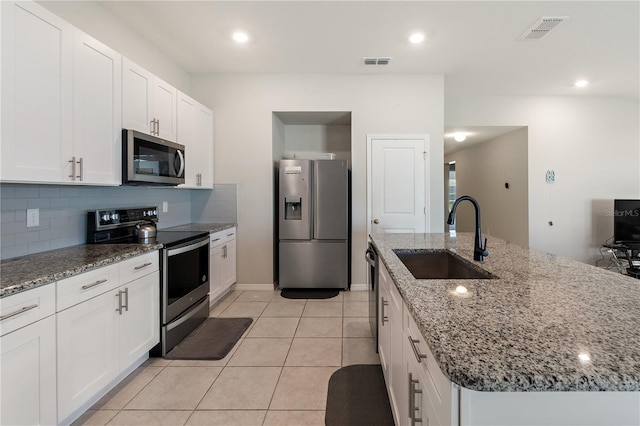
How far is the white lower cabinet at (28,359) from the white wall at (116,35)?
2069mm

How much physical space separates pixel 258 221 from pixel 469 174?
5599 millimetres

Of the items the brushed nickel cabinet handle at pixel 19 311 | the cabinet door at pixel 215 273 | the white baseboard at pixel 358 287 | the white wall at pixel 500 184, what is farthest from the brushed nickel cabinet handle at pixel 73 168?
the white wall at pixel 500 184

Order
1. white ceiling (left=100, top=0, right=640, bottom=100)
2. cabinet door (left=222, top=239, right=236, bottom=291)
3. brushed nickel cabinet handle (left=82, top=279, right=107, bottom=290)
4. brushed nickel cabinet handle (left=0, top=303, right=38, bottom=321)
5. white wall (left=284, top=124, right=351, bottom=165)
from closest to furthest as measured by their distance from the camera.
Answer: brushed nickel cabinet handle (left=0, top=303, right=38, bottom=321)
brushed nickel cabinet handle (left=82, top=279, right=107, bottom=290)
white ceiling (left=100, top=0, right=640, bottom=100)
cabinet door (left=222, top=239, right=236, bottom=291)
white wall (left=284, top=124, right=351, bottom=165)

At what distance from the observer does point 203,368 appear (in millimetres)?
2207

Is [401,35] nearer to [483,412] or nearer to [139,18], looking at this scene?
[139,18]

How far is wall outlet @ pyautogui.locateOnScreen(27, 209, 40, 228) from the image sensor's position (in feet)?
6.28

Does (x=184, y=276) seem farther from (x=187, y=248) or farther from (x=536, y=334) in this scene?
(x=536, y=334)

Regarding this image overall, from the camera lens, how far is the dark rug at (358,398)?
5.55 feet

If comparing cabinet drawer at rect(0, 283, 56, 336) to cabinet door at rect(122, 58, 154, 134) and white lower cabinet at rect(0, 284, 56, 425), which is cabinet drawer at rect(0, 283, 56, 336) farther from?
cabinet door at rect(122, 58, 154, 134)

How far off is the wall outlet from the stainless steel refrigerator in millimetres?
2360

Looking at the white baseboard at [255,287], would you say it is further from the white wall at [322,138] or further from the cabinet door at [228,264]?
the white wall at [322,138]

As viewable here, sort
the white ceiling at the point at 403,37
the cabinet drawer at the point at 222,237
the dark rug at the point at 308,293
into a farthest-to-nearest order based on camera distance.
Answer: the dark rug at the point at 308,293 < the cabinet drawer at the point at 222,237 < the white ceiling at the point at 403,37

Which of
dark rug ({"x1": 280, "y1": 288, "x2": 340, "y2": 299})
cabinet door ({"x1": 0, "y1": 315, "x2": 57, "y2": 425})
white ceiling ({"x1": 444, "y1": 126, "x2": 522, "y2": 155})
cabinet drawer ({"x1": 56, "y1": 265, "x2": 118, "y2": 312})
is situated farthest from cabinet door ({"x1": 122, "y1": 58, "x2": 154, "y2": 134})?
white ceiling ({"x1": 444, "y1": 126, "x2": 522, "y2": 155})

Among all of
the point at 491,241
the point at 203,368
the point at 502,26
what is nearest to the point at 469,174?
the point at 502,26
